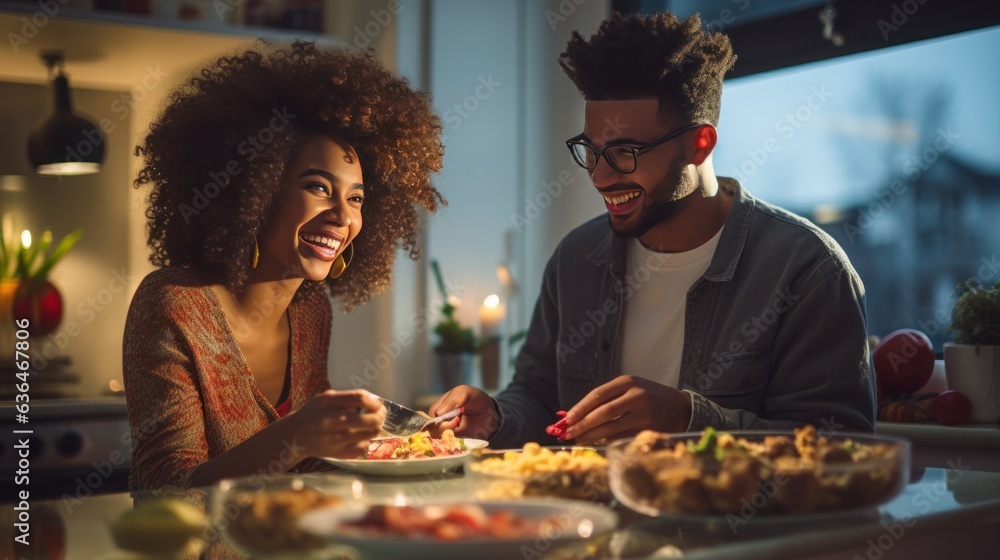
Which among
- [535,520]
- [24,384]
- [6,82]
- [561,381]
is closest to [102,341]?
[24,384]

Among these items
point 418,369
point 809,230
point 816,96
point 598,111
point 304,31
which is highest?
point 304,31

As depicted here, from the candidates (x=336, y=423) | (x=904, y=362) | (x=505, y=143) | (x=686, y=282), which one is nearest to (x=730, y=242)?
(x=686, y=282)

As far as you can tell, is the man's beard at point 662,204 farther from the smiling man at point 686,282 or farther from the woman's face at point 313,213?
the woman's face at point 313,213

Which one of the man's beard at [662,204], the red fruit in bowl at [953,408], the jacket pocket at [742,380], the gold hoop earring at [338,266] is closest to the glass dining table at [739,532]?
the jacket pocket at [742,380]

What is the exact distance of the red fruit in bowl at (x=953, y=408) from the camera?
2342 millimetres

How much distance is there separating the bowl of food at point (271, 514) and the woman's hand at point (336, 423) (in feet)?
1.14

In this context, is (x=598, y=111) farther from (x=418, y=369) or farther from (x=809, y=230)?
(x=418, y=369)

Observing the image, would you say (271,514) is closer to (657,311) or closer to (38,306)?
(657,311)

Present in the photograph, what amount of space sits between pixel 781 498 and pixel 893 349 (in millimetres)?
1700

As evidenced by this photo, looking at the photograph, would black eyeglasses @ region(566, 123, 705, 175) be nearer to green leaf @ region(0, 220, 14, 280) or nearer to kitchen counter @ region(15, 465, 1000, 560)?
kitchen counter @ region(15, 465, 1000, 560)

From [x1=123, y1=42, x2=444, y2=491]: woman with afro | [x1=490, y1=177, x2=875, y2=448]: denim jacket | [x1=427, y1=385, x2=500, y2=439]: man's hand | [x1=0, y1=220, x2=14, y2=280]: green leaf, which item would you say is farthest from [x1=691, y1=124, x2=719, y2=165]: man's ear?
[x1=0, y1=220, x2=14, y2=280]: green leaf

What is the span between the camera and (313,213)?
178 centimetres

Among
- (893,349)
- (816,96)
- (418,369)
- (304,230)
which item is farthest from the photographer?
(418,369)

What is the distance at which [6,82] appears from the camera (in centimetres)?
330
